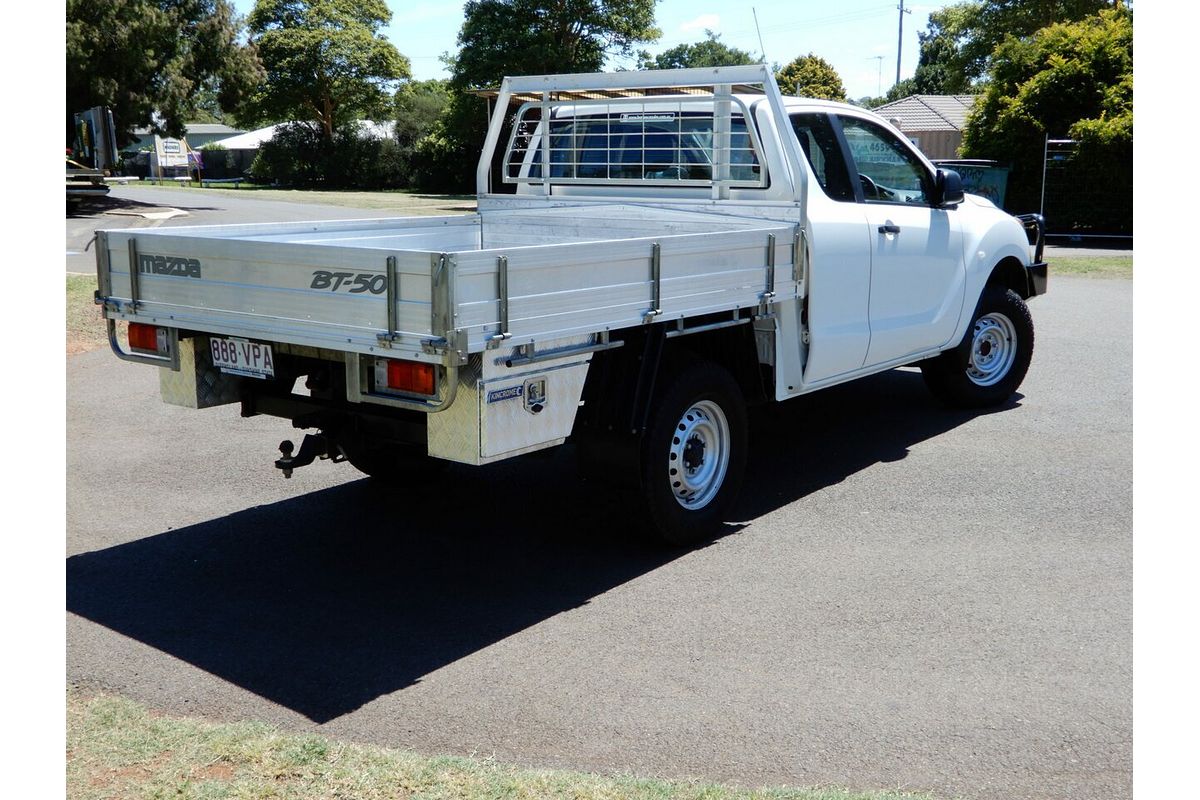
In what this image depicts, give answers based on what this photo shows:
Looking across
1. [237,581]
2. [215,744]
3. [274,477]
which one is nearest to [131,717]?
[215,744]

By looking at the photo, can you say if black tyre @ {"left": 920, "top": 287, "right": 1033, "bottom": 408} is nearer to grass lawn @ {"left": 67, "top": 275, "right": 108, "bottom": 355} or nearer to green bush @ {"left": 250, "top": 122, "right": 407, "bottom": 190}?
grass lawn @ {"left": 67, "top": 275, "right": 108, "bottom": 355}

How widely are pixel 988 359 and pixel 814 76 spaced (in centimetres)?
5488

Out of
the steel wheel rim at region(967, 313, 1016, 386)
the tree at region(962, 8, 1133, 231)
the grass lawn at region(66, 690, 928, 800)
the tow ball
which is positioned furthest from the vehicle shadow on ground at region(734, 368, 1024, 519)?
the tree at region(962, 8, 1133, 231)

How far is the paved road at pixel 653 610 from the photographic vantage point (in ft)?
12.9

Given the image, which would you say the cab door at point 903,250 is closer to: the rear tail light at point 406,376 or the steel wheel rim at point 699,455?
the steel wheel rim at point 699,455

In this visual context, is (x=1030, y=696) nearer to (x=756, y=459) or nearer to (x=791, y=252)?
(x=791, y=252)

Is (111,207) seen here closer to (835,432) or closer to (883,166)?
(835,432)

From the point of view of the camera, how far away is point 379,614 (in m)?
5.04

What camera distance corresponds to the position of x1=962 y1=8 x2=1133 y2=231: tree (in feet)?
78.1

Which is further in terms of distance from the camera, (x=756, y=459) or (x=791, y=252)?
(x=756, y=459)

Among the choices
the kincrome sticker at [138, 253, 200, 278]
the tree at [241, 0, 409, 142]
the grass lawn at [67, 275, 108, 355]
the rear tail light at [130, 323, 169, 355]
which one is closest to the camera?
the kincrome sticker at [138, 253, 200, 278]

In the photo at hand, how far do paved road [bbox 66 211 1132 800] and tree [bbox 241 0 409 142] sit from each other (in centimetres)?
5231

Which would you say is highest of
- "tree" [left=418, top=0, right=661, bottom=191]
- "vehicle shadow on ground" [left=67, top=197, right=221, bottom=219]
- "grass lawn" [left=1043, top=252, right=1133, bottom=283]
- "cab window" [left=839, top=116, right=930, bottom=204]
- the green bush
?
"tree" [left=418, top=0, right=661, bottom=191]

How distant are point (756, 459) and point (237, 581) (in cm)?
349
